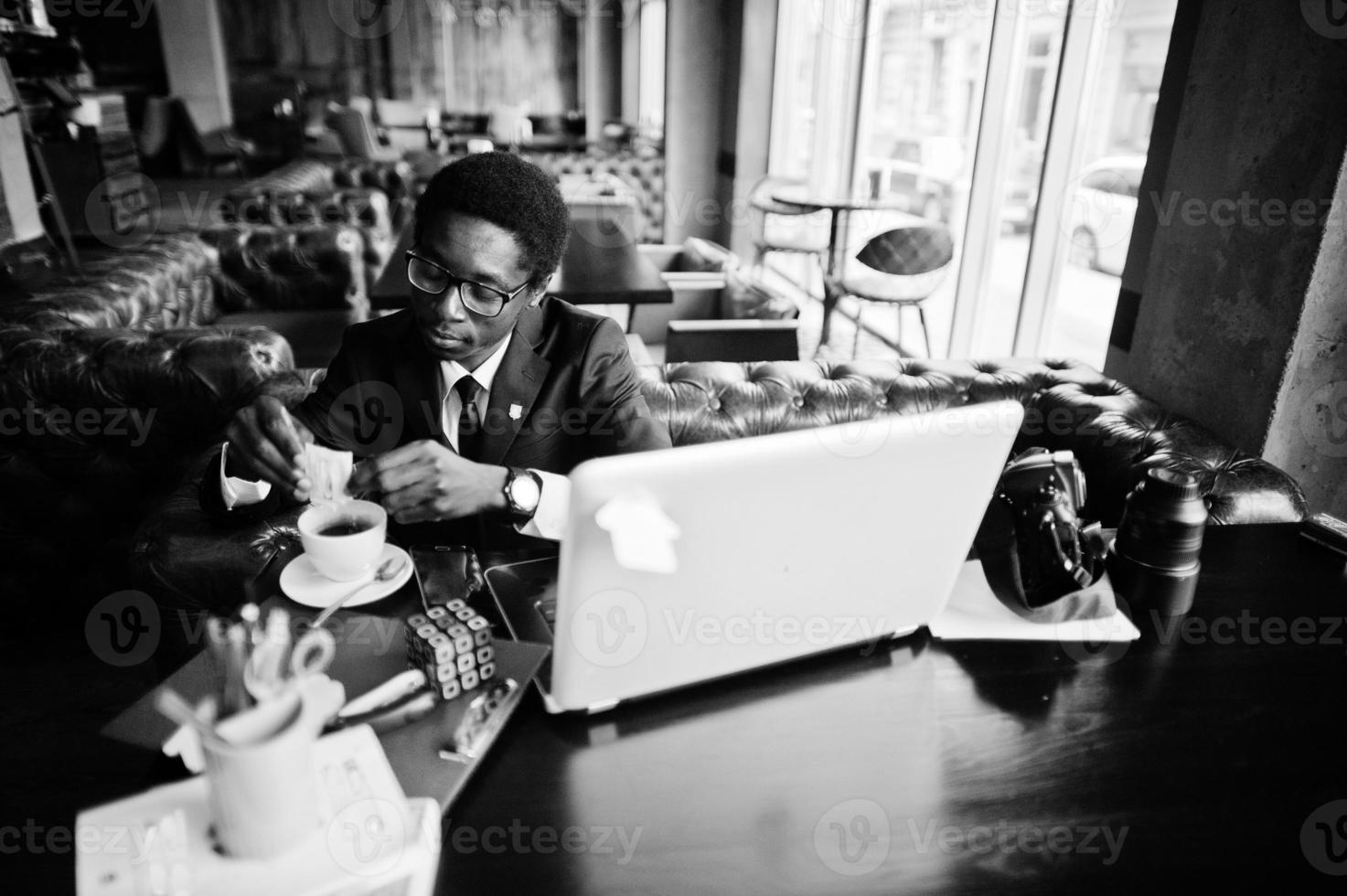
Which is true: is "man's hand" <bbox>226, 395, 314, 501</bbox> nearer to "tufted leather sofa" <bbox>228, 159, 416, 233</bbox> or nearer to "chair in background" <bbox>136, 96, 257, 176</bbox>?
"tufted leather sofa" <bbox>228, 159, 416, 233</bbox>

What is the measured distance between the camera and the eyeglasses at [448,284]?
135 centimetres

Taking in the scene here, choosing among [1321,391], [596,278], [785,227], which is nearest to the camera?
[1321,391]

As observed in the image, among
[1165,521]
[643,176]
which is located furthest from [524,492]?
[643,176]

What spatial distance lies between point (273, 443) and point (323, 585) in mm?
226

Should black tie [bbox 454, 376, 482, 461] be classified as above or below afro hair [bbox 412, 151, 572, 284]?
below

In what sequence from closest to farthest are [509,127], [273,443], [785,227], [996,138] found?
[273,443]
[996,138]
[785,227]
[509,127]

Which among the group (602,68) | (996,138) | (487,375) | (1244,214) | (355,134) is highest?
(602,68)

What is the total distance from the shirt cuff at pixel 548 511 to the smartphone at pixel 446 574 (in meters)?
0.10

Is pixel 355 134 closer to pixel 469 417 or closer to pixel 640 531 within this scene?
pixel 469 417

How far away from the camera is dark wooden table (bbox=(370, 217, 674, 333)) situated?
3213 millimetres

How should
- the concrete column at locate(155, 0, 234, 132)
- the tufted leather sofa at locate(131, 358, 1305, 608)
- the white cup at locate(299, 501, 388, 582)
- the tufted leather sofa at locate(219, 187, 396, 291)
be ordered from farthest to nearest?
1. the concrete column at locate(155, 0, 234, 132)
2. the tufted leather sofa at locate(219, 187, 396, 291)
3. the tufted leather sofa at locate(131, 358, 1305, 608)
4. the white cup at locate(299, 501, 388, 582)

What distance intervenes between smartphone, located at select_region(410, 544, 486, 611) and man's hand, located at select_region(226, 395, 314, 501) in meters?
0.19

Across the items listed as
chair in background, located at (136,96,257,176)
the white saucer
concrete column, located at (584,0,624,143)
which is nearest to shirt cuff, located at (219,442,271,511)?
the white saucer

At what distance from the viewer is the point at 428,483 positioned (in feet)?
3.80
